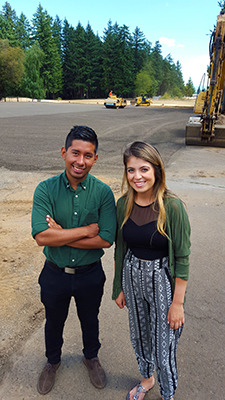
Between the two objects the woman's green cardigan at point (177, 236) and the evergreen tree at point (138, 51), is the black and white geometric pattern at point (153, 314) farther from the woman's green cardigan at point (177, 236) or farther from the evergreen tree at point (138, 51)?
the evergreen tree at point (138, 51)

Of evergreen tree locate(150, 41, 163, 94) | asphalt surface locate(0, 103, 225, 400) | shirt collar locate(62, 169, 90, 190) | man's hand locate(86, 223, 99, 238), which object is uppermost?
evergreen tree locate(150, 41, 163, 94)

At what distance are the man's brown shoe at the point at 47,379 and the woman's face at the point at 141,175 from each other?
1639 mm

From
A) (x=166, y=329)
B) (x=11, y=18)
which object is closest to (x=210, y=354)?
(x=166, y=329)

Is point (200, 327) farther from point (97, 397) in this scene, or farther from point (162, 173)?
point (162, 173)

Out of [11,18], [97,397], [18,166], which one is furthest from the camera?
[11,18]

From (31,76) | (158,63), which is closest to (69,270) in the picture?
(31,76)

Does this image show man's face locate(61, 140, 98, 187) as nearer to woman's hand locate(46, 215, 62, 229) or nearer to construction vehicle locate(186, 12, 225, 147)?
woman's hand locate(46, 215, 62, 229)

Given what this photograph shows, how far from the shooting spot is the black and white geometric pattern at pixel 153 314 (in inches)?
79.4

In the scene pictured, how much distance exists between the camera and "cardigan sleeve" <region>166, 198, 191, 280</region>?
6.33 ft

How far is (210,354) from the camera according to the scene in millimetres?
2744

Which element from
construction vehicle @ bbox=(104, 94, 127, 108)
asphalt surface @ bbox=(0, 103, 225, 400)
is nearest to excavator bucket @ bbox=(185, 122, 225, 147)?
asphalt surface @ bbox=(0, 103, 225, 400)

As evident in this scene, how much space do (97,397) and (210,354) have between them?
41.9 inches

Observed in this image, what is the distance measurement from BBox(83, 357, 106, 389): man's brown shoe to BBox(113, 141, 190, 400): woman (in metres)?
0.50

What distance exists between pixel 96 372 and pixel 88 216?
1312 mm
